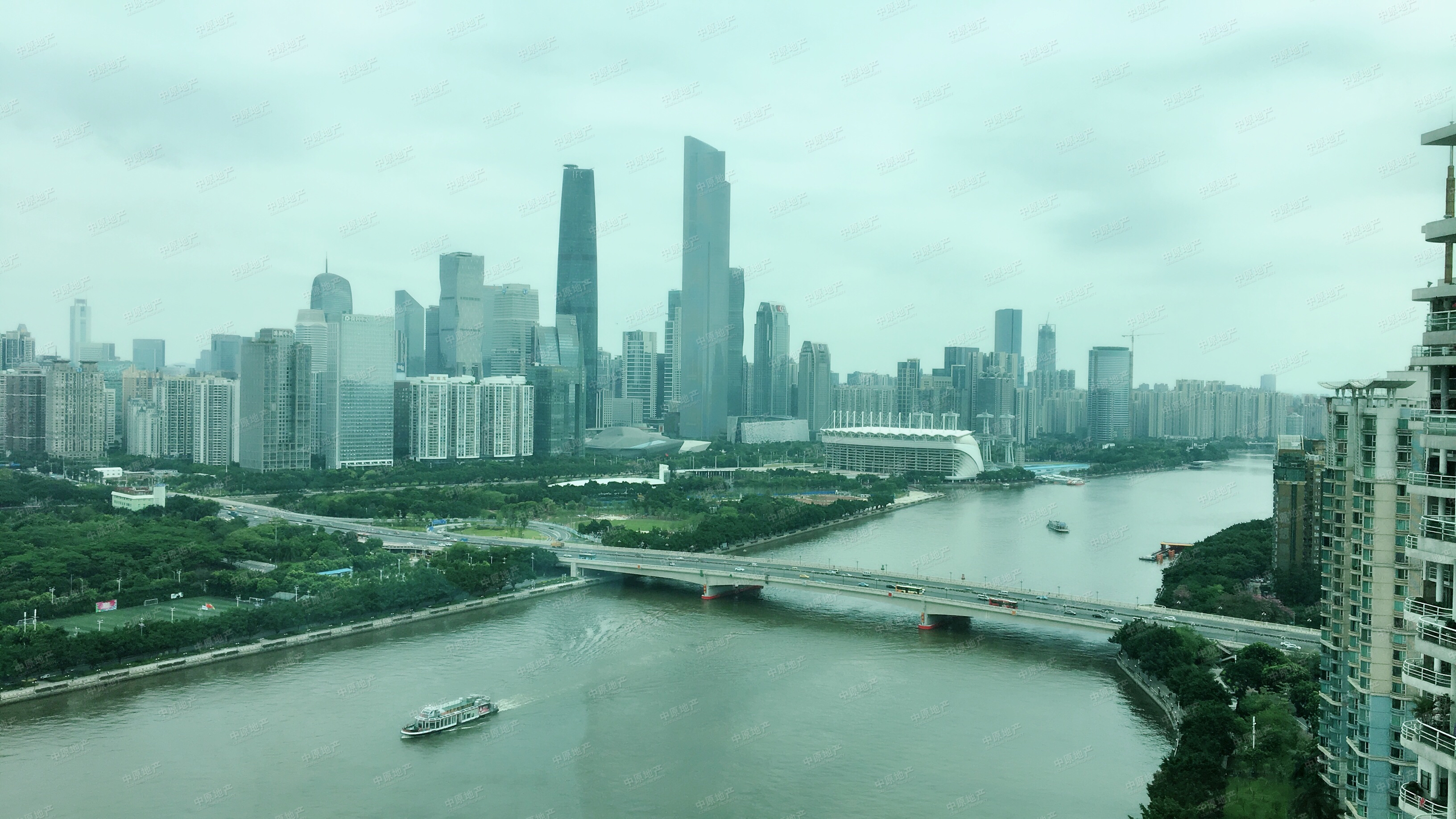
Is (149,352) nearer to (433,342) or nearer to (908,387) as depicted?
(433,342)

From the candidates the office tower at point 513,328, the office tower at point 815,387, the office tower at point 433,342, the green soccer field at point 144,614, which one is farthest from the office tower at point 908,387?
the green soccer field at point 144,614

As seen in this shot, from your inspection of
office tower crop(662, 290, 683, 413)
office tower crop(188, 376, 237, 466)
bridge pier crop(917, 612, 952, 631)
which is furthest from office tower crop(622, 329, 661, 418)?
bridge pier crop(917, 612, 952, 631)

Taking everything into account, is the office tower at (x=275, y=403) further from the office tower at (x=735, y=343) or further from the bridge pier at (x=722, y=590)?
the office tower at (x=735, y=343)

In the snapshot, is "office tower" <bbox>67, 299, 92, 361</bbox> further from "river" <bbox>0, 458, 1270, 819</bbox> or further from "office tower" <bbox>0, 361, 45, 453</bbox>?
"river" <bbox>0, 458, 1270, 819</bbox>

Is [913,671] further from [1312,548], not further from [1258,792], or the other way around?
[1312,548]

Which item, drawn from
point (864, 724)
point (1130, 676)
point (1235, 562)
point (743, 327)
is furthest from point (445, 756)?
point (743, 327)
